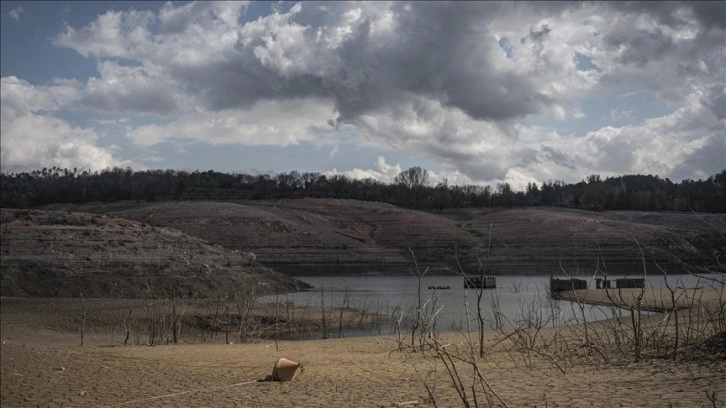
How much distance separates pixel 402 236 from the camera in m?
104

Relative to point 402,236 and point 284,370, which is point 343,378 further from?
point 402,236

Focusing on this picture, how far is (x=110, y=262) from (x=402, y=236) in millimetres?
59390

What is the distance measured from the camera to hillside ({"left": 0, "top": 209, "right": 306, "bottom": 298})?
45312 mm

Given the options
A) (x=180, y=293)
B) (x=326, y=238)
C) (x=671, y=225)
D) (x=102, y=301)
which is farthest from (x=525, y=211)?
(x=102, y=301)

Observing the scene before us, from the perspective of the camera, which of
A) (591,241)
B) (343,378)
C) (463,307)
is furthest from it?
(591,241)

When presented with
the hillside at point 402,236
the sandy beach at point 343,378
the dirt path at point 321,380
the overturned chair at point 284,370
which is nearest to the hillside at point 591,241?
the hillside at point 402,236

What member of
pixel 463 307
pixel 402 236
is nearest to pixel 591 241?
pixel 402 236

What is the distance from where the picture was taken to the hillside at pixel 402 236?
76.4 meters

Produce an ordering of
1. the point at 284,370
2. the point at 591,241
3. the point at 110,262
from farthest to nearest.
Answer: the point at 591,241 < the point at 110,262 < the point at 284,370

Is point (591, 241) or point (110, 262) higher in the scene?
point (591, 241)

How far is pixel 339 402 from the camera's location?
12727 mm

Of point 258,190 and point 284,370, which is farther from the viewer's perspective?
point 258,190

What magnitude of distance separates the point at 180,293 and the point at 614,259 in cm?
4624

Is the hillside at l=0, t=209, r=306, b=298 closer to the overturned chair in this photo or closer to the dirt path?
the dirt path
